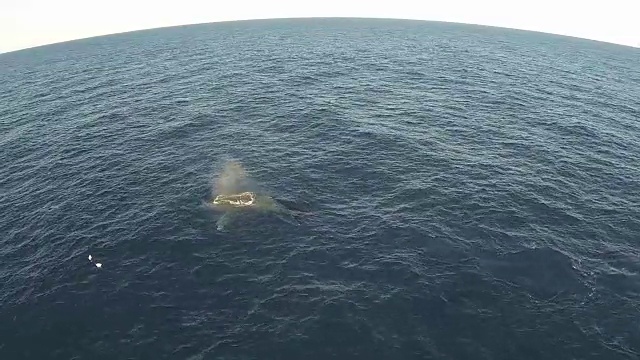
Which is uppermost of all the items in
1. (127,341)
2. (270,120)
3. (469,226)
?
(270,120)

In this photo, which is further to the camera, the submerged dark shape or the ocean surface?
the submerged dark shape

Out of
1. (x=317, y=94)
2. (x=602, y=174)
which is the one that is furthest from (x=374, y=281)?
(x=317, y=94)

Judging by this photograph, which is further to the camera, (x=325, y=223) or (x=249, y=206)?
(x=249, y=206)

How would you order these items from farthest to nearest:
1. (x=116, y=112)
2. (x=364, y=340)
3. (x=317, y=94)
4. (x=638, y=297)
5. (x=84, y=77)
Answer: (x=84, y=77) → (x=317, y=94) → (x=116, y=112) → (x=638, y=297) → (x=364, y=340)

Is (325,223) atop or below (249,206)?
below

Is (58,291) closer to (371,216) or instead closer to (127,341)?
(127,341)

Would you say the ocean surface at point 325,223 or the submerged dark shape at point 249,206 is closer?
the ocean surface at point 325,223

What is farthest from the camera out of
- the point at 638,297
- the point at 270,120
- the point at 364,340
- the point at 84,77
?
the point at 84,77

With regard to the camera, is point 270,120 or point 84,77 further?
point 84,77
